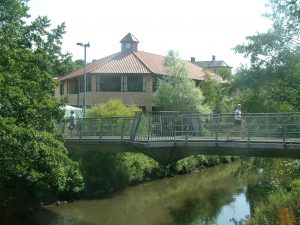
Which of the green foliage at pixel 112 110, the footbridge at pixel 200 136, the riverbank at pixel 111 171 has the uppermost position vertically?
the green foliage at pixel 112 110

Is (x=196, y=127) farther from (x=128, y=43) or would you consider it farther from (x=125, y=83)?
(x=128, y=43)

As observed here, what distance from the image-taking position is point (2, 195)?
2198 centimetres

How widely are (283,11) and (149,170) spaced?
47.8 ft

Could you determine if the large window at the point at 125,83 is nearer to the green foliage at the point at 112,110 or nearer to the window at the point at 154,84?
the window at the point at 154,84

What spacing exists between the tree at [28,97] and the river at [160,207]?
7.82ft

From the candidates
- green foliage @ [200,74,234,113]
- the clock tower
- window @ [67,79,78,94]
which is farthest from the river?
window @ [67,79,78,94]

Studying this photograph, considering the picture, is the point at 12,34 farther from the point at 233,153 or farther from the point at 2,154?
the point at 233,153

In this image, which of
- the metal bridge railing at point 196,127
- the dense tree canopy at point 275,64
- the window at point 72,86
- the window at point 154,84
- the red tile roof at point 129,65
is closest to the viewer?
the metal bridge railing at point 196,127

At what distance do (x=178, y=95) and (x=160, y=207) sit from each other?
20.2 meters

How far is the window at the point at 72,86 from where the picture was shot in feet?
171

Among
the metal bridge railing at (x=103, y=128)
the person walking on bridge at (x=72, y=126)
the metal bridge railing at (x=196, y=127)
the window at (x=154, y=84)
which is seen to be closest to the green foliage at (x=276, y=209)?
the metal bridge railing at (x=196, y=127)

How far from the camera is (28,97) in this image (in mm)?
16281

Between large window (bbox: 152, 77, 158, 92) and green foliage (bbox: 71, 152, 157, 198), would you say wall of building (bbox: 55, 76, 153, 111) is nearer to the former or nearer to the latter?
large window (bbox: 152, 77, 158, 92)

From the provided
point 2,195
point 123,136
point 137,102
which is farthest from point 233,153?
point 137,102
